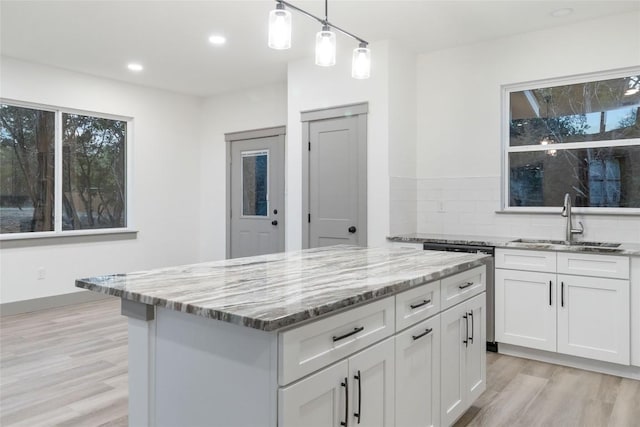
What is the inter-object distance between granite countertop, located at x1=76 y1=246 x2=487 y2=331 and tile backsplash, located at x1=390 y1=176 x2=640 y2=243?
5.76ft

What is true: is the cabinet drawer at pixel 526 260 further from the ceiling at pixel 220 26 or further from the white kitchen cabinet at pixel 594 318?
the ceiling at pixel 220 26

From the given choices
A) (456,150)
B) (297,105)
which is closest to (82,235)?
(297,105)

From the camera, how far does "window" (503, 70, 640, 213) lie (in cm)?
362

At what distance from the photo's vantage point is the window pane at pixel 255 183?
19.5 feet

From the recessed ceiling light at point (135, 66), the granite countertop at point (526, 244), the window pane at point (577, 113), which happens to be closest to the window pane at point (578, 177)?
the window pane at point (577, 113)

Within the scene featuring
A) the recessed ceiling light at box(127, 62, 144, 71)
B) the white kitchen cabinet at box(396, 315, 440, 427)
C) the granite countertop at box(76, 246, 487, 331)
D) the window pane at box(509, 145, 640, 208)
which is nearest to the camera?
the granite countertop at box(76, 246, 487, 331)

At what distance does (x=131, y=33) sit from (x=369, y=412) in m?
3.87

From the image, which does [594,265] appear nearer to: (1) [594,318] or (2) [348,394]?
(1) [594,318]

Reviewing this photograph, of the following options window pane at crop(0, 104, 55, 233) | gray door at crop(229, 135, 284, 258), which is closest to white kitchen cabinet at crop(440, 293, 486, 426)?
gray door at crop(229, 135, 284, 258)

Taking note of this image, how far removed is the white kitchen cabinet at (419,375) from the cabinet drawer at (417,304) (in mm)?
36

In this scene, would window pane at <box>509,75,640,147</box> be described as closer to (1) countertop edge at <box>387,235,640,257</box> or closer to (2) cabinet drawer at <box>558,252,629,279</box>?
(1) countertop edge at <box>387,235,640,257</box>

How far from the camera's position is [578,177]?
3830 mm

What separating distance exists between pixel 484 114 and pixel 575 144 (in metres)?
0.82

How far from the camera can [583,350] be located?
10.5 feet
